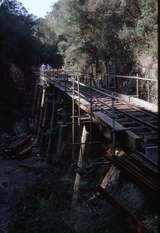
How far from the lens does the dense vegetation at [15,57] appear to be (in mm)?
28594

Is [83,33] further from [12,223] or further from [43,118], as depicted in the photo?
[12,223]

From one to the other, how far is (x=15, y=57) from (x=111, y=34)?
9.86 metres

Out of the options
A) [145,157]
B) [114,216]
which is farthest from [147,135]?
[114,216]

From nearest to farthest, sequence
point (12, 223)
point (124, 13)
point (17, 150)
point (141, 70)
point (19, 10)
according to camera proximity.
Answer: point (12, 223) < point (17, 150) < point (141, 70) < point (124, 13) < point (19, 10)

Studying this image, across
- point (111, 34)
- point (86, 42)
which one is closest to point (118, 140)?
point (111, 34)

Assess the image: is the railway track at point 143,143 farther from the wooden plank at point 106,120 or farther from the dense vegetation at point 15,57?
the dense vegetation at point 15,57

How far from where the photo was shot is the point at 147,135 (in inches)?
327

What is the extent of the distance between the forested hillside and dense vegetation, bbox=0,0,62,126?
307 centimetres

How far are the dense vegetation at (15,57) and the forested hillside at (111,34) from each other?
3.07 metres

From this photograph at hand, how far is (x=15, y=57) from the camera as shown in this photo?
104ft

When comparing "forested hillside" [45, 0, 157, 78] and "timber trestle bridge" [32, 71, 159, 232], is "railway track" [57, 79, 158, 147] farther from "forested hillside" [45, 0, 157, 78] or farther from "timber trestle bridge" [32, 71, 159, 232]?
"forested hillside" [45, 0, 157, 78]

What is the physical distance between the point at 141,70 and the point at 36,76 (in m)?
13.8

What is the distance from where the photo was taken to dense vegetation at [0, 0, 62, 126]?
28.6 meters

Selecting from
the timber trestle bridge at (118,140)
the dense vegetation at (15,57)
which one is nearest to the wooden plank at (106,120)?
the timber trestle bridge at (118,140)
